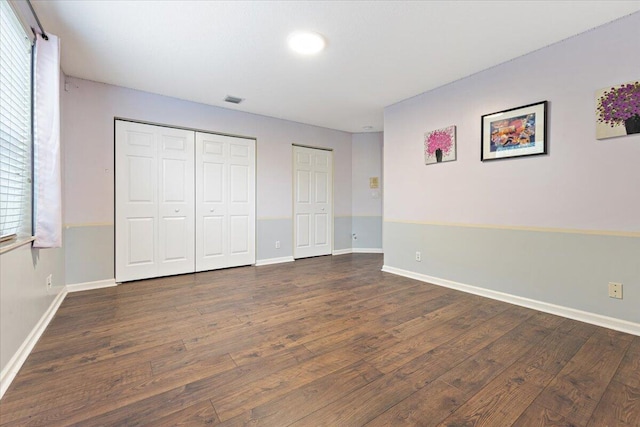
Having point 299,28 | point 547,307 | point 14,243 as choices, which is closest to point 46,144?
point 14,243

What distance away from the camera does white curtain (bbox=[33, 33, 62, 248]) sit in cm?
215

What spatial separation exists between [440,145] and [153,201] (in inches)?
150

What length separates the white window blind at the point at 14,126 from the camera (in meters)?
1.70

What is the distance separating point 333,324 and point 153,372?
129cm

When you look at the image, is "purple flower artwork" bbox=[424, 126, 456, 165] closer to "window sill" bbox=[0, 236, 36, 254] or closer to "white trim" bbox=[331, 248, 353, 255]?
"white trim" bbox=[331, 248, 353, 255]

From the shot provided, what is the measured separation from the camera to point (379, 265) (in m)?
4.68

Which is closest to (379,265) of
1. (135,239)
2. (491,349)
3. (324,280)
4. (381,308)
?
(324,280)

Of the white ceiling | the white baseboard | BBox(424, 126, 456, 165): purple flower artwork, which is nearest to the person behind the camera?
the white ceiling

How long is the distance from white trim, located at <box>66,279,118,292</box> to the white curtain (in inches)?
55.2

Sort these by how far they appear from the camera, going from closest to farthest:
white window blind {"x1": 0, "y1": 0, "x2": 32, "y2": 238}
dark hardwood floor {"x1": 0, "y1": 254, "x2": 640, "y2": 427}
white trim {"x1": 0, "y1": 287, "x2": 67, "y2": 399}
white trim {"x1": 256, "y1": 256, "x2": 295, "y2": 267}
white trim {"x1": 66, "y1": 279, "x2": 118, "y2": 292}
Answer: dark hardwood floor {"x1": 0, "y1": 254, "x2": 640, "y2": 427} → white trim {"x1": 0, "y1": 287, "x2": 67, "y2": 399} → white window blind {"x1": 0, "y1": 0, "x2": 32, "y2": 238} → white trim {"x1": 66, "y1": 279, "x2": 118, "y2": 292} → white trim {"x1": 256, "y1": 256, "x2": 295, "y2": 267}

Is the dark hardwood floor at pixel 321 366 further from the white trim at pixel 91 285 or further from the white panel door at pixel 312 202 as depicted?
the white panel door at pixel 312 202

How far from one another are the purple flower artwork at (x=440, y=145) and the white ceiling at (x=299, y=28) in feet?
1.93

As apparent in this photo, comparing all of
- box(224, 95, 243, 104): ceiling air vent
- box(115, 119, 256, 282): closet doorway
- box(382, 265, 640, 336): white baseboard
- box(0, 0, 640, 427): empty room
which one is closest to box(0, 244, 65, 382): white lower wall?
box(0, 0, 640, 427): empty room

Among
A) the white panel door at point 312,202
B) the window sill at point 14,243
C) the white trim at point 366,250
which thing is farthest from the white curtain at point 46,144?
the white trim at point 366,250
